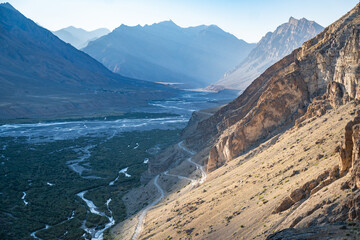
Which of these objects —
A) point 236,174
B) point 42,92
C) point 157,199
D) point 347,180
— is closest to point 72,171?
point 157,199

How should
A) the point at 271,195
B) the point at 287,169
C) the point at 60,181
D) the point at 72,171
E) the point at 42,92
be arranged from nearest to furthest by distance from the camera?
the point at 271,195
the point at 287,169
the point at 60,181
the point at 72,171
the point at 42,92

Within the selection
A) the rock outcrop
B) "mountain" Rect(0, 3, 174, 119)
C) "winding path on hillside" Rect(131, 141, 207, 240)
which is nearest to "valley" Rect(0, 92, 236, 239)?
"winding path on hillside" Rect(131, 141, 207, 240)

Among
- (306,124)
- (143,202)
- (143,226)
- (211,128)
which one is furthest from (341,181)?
(211,128)

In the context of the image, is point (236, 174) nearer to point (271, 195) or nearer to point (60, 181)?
point (271, 195)

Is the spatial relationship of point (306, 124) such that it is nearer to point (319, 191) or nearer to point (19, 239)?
point (319, 191)

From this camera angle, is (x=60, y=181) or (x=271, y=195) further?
(x=60, y=181)

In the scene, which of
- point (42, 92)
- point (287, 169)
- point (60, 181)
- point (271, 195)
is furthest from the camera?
point (42, 92)

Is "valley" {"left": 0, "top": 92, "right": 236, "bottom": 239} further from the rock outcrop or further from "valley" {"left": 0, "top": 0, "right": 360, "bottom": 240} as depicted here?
the rock outcrop
